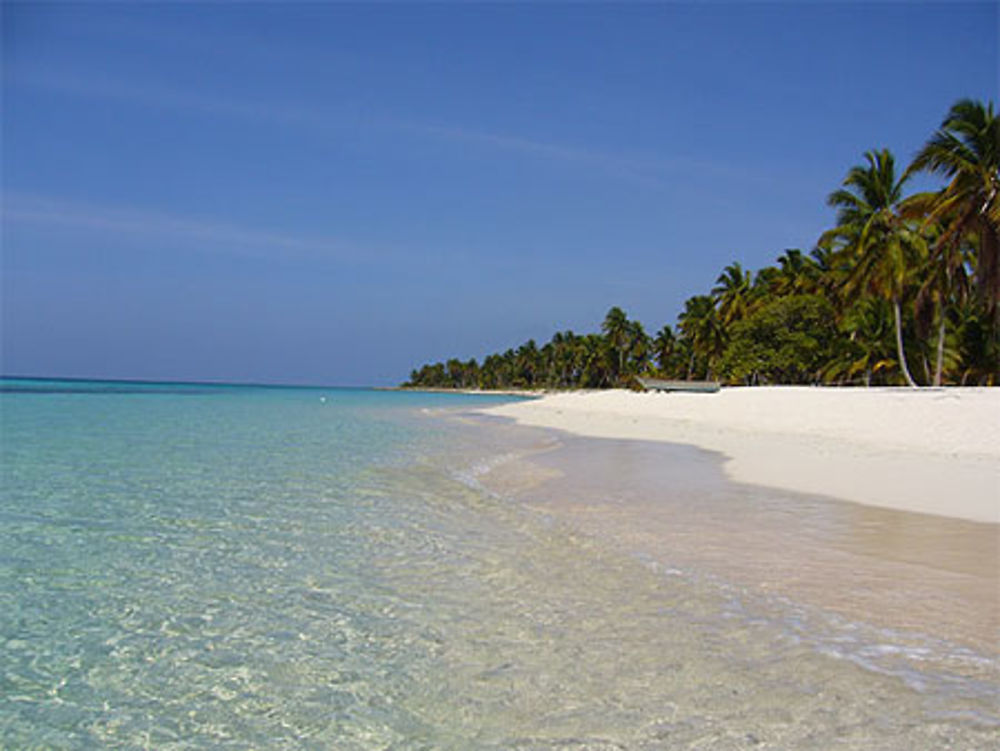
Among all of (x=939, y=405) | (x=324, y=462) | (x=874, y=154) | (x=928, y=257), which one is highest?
(x=874, y=154)

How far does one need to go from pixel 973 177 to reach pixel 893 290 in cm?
841

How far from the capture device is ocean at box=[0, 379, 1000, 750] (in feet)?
11.0

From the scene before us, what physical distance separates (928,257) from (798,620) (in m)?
38.6

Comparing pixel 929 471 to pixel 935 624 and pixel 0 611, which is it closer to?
pixel 935 624

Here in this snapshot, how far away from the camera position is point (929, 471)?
42.6ft

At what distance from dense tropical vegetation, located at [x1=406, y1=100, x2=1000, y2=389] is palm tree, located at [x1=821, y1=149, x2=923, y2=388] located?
69 millimetres

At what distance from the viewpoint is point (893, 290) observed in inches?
1351

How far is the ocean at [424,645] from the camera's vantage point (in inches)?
132

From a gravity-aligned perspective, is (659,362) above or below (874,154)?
below

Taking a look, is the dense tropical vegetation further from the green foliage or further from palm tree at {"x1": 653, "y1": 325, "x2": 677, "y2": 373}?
palm tree at {"x1": 653, "y1": 325, "x2": 677, "y2": 373}

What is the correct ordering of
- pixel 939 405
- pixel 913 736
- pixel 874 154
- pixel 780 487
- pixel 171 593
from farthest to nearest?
pixel 874 154 → pixel 939 405 → pixel 780 487 → pixel 171 593 → pixel 913 736

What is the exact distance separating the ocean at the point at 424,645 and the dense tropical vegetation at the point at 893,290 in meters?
26.3

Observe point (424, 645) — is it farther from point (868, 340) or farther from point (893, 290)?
point (868, 340)

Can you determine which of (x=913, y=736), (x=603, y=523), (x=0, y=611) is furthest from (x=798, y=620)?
(x=0, y=611)
